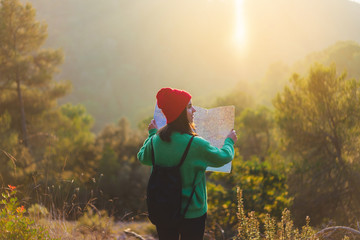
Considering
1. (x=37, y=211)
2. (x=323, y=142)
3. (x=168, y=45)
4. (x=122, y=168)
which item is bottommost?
(x=122, y=168)

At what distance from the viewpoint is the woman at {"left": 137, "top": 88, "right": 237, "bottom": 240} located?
4.97 ft

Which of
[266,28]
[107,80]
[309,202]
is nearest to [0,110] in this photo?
[309,202]

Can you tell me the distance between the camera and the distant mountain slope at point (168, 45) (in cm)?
9400

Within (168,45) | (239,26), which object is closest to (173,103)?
(239,26)

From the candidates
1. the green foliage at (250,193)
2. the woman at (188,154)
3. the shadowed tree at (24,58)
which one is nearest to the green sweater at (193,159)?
the woman at (188,154)

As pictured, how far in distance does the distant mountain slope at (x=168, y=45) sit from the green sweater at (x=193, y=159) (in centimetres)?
8024

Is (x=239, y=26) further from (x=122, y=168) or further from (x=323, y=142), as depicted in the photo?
(x=323, y=142)

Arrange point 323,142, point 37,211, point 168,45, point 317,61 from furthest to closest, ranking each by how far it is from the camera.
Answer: point 168,45
point 317,61
point 323,142
point 37,211

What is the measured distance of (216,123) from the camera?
171 cm

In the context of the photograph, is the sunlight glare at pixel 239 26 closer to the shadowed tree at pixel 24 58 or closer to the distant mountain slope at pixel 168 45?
the distant mountain slope at pixel 168 45

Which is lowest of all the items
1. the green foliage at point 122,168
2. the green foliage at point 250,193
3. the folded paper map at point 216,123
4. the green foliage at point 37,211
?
the green foliage at point 122,168

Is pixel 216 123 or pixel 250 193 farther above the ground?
pixel 216 123

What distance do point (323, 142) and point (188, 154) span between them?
7666 millimetres

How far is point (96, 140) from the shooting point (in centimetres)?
2006
